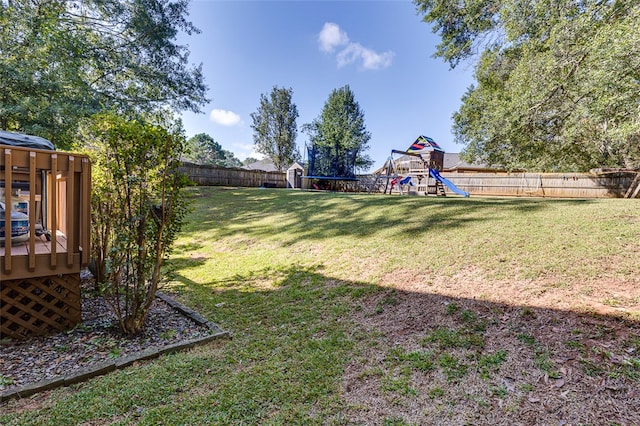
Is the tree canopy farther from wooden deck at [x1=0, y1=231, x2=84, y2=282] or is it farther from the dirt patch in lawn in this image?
wooden deck at [x1=0, y1=231, x2=84, y2=282]

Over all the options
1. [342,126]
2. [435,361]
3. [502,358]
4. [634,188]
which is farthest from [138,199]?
[342,126]

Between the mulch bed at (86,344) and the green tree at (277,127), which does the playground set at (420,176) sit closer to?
the mulch bed at (86,344)

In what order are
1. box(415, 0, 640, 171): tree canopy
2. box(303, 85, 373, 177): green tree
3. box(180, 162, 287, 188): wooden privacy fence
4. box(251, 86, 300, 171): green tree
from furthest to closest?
box(251, 86, 300, 171): green tree
box(303, 85, 373, 177): green tree
box(180, 162, 287, 188): wooden privacy fence
box(415, 0, 640, 171): tree canopy

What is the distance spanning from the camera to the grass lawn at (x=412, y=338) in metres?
1.90

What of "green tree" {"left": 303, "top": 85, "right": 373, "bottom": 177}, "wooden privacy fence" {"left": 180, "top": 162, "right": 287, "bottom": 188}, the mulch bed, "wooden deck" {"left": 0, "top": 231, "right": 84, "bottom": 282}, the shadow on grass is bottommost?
Result: the mulch bed

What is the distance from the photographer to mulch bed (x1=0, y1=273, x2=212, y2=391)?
2428mm

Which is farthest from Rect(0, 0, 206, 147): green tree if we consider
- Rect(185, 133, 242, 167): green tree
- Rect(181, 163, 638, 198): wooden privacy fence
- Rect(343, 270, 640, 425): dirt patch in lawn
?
Rect(185, 133, 242, 167): green tree

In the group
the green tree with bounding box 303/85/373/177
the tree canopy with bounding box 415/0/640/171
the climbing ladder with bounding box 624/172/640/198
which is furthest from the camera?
the green tree with bounding box 303/85/373/177

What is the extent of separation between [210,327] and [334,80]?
29.0 m

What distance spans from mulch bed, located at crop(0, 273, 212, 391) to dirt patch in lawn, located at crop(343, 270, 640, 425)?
6.44 ft

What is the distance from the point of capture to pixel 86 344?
2852 millimetres

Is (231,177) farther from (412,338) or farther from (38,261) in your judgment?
(412,338)

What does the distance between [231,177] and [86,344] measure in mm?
19638

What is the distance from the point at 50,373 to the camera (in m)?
2.41
